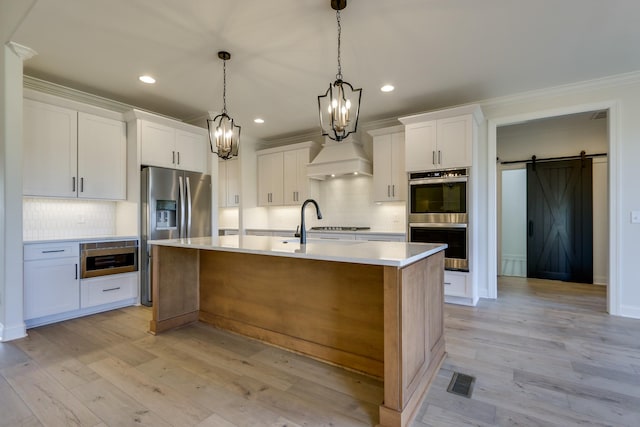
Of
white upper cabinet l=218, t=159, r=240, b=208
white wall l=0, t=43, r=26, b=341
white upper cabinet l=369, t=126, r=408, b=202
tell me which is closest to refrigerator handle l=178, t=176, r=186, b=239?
white wall l=0, t=43, r=26, b=341

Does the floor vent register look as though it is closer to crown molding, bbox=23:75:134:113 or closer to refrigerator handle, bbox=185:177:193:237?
refrigerator handle, bbox=185:177:193:237

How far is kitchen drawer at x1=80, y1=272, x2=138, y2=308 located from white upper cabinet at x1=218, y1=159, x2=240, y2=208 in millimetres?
2451

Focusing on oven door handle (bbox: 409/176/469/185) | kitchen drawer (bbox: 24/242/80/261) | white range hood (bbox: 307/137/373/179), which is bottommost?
kitchen drawer (bbox: 24/242/80/261)

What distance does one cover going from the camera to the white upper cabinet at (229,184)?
6090mm

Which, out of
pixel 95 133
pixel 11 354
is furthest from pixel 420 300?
pixel 95 133

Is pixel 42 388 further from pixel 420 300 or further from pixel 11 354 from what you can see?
pixel 420 300

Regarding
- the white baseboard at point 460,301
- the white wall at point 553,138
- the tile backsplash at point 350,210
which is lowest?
the white baseboard at point 460,301

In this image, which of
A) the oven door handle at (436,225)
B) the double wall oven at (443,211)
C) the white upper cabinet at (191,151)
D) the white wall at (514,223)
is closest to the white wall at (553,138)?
the white wall at (514,223)

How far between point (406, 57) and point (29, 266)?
4.31 metres

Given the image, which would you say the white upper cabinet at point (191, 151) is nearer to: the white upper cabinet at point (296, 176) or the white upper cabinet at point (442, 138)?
the white upper cabinet at point (296, 176)

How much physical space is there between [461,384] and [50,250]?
13.2ft

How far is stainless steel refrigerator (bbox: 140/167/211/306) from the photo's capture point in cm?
399

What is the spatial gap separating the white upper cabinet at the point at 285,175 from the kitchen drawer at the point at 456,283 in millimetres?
2695

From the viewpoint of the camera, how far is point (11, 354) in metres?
2.55
